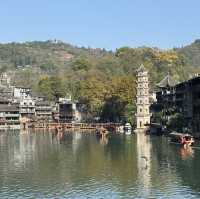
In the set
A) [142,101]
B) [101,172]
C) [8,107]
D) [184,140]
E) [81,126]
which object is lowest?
[101,172]

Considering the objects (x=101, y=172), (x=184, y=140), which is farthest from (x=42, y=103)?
(x=101, y=172)

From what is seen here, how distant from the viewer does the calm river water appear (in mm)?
53594

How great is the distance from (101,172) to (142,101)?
3179 inches

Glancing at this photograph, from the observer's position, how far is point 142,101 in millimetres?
145500

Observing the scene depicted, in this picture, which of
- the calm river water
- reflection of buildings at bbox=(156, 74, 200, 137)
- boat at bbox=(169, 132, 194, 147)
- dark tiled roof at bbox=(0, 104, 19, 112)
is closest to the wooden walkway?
dark tiled roof at bbox=(0, 104, 19, 112)

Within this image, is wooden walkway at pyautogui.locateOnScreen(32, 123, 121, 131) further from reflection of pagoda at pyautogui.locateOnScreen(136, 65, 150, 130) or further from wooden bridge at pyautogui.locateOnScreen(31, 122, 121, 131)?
reflection of pagoda at pyautogui.locateOnScreen(136, 65, 150, 130)

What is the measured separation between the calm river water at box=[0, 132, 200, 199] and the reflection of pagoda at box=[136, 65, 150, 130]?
41.8 meters

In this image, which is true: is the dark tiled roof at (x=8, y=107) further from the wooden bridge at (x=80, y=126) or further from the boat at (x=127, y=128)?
the boat at (x=127, y=128)

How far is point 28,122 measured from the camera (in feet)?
599

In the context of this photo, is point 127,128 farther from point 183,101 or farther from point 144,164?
point 144,164

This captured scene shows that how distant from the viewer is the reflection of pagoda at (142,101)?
143 metres

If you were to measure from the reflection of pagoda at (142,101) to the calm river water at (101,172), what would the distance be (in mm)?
41797

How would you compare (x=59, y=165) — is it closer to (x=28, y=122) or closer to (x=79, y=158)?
(x=79, y=158)

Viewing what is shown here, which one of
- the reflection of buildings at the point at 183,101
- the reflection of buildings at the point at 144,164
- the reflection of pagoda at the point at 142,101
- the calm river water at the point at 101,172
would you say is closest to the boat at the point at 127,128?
the reflection of pagoda at the point at 142,101
